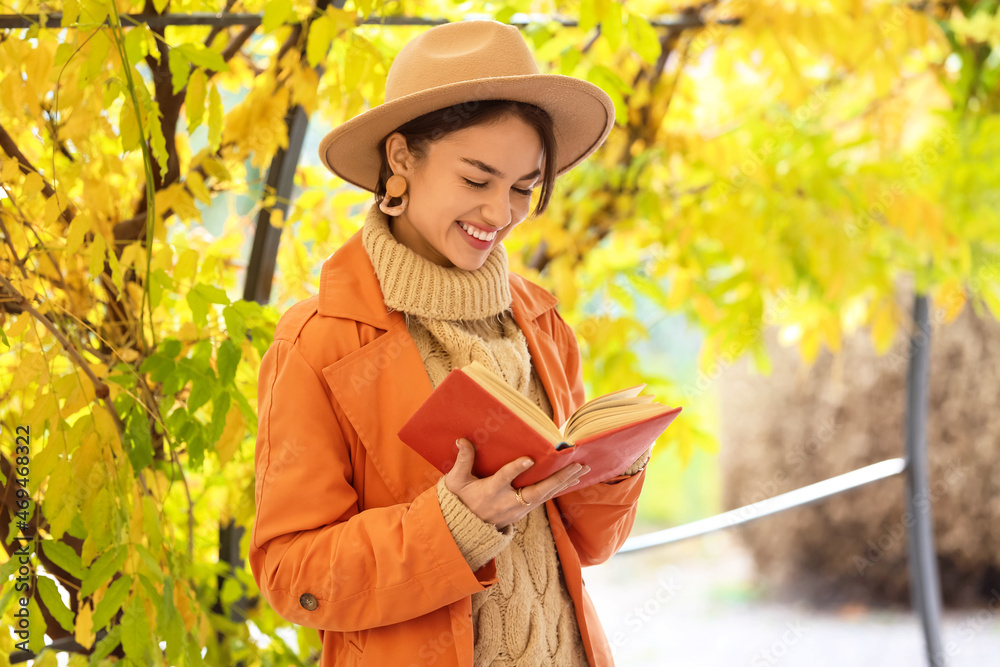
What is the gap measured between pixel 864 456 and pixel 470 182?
157 inches

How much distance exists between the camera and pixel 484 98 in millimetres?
1030

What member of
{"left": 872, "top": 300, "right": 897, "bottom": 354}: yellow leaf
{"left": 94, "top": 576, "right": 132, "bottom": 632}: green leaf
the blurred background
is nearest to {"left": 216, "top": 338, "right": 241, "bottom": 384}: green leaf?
the blurred background

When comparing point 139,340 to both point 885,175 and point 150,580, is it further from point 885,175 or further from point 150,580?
point 885,175

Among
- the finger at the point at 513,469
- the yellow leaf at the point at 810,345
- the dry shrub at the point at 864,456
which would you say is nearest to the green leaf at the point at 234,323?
the finger at the point at 513,469

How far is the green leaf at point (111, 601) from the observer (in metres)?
1.05

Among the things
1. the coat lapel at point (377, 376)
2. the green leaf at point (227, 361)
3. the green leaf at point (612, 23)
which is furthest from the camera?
the green leaf at point (612, 23)

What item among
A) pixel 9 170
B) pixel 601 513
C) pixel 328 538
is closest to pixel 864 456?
pixel 601 513

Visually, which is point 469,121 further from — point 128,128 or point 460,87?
point 128,128

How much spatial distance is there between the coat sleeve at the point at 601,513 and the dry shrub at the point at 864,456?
337 cm

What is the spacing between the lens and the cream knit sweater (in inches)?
41.4

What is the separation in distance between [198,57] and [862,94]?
2448 millimetres

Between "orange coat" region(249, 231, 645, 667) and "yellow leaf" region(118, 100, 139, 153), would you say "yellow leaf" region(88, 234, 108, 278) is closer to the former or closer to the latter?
"yellow leaf" region(118, 100, 139, 153)

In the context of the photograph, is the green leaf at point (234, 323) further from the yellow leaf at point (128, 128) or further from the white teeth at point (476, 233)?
the white teeth at point (476, 233)

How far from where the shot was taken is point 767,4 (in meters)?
2.07
